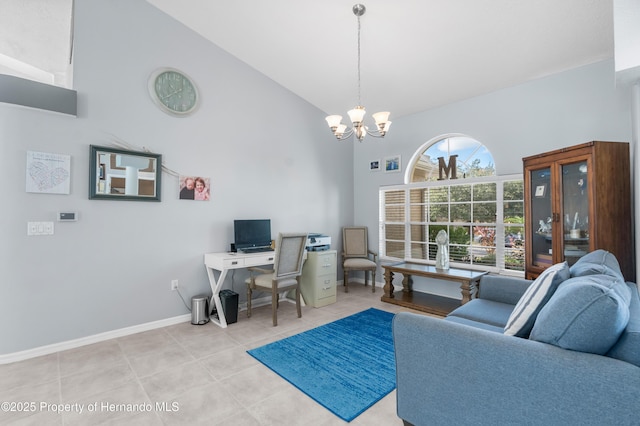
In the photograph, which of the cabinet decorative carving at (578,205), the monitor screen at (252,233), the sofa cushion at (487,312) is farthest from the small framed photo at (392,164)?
the sofa cushion at (487,312)

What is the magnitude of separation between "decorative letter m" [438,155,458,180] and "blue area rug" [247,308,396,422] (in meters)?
2.31

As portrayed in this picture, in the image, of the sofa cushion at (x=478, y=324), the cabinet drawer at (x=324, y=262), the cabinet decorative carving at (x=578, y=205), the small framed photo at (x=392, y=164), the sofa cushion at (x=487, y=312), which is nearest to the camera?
the sofa cushion at (x=478, y=324)

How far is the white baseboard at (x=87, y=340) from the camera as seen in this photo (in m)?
2.60

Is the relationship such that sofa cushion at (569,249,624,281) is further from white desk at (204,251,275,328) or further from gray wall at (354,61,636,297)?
white desk at (204,251,275,328)

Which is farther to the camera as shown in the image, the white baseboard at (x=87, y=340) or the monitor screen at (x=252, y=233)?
the monitor screen at (x=252, y=233)

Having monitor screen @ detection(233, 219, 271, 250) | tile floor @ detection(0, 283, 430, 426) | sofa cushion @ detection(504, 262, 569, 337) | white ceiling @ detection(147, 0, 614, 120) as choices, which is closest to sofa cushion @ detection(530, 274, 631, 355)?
sofa cushion @ detection(504, 262, 569, 337)

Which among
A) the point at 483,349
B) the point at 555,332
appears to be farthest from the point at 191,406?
the point at 555,332

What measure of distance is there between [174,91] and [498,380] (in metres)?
3.95

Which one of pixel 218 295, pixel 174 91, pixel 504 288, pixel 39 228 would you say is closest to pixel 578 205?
pixel 504 288

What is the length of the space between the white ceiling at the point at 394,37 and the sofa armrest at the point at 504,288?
2.32m

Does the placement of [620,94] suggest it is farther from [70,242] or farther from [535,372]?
[70,242]

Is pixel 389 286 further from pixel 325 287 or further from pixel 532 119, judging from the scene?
pixel 532 119

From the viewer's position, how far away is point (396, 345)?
5.49 ft

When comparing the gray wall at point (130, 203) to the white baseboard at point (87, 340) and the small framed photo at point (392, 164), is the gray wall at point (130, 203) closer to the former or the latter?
the white baseboard at point (87, 340)
